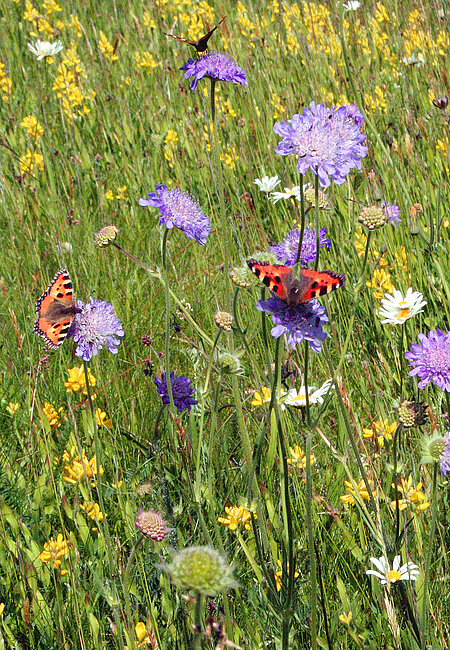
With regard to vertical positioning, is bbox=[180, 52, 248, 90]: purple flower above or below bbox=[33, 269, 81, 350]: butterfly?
above

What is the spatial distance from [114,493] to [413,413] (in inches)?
35.3

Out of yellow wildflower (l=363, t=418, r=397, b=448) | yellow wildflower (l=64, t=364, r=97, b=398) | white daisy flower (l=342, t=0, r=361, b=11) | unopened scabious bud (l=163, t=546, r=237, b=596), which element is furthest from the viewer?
white daisy flower (l=342, t=0, r=361, b=11)

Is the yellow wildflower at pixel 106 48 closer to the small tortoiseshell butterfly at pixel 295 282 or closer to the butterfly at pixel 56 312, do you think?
the butterfly at pixel 56 312

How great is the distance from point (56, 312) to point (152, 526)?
0.66 meters

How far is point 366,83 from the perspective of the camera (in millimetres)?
4086

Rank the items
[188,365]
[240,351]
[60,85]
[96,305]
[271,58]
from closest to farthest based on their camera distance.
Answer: [240,351], [96,305], [188,365], [60,85], [271,58]

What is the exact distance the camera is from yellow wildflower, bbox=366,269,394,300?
229 centimetres

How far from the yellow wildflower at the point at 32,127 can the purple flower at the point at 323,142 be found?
269 cm

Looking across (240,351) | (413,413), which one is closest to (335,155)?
(240,351)

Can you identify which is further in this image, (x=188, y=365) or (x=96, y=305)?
(x=188, y=365)

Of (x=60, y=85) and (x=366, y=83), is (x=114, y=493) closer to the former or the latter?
(x=60, y=85)

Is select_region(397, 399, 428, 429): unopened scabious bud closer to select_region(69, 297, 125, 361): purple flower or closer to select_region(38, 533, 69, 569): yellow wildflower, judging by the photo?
select_region(69, 297, 125, 361): purple flower

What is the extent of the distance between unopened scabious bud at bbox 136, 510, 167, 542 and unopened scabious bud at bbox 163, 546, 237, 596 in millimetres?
353

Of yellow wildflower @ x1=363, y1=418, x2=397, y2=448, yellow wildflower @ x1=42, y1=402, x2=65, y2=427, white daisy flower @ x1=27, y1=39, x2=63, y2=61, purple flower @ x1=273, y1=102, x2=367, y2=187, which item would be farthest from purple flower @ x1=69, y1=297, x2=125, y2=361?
white daisy flower @ x1=27, y1=39, x2=63, y2=61
